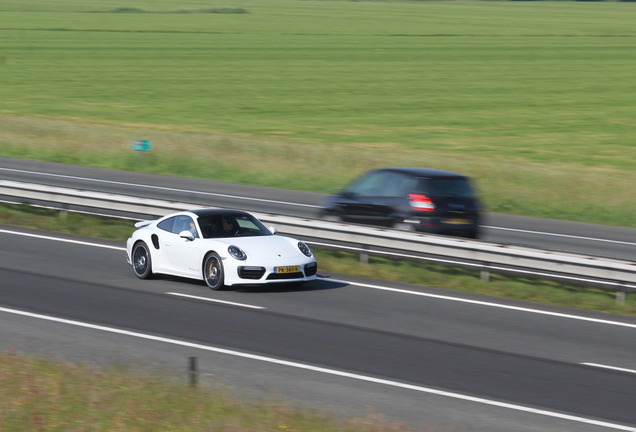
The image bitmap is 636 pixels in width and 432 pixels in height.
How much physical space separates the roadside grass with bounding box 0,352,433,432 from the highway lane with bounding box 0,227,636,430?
2.30m

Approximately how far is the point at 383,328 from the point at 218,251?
134 inches

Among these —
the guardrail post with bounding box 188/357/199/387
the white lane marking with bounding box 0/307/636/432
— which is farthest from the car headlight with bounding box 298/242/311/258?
the guardrail post with bounding box 188/357/199/387

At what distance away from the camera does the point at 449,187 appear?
65.6 feet

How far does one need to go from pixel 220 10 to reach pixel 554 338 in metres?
113

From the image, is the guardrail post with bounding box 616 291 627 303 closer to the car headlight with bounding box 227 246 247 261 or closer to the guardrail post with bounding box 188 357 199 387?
the car headlight with bounding box 227 246 247 261

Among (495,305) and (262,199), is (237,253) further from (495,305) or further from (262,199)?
(262,199)

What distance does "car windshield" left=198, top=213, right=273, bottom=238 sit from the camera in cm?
1681

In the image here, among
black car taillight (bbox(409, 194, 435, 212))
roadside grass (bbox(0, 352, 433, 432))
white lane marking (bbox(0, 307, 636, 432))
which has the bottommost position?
white lane marking (bbox(0, 307, 636, 432))

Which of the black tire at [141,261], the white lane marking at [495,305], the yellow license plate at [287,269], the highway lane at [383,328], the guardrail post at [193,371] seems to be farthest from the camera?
the black tire at [141,261]

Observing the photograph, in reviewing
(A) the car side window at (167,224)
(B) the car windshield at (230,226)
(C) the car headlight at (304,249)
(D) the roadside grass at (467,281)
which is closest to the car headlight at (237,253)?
(B) the car windshield at (230,226)

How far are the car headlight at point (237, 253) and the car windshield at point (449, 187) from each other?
473 centimetres

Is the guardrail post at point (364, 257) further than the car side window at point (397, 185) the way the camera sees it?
No

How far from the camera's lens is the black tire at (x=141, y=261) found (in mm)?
17125

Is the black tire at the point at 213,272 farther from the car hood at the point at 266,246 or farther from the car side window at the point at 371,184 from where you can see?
the car side window at the point at 371,184
